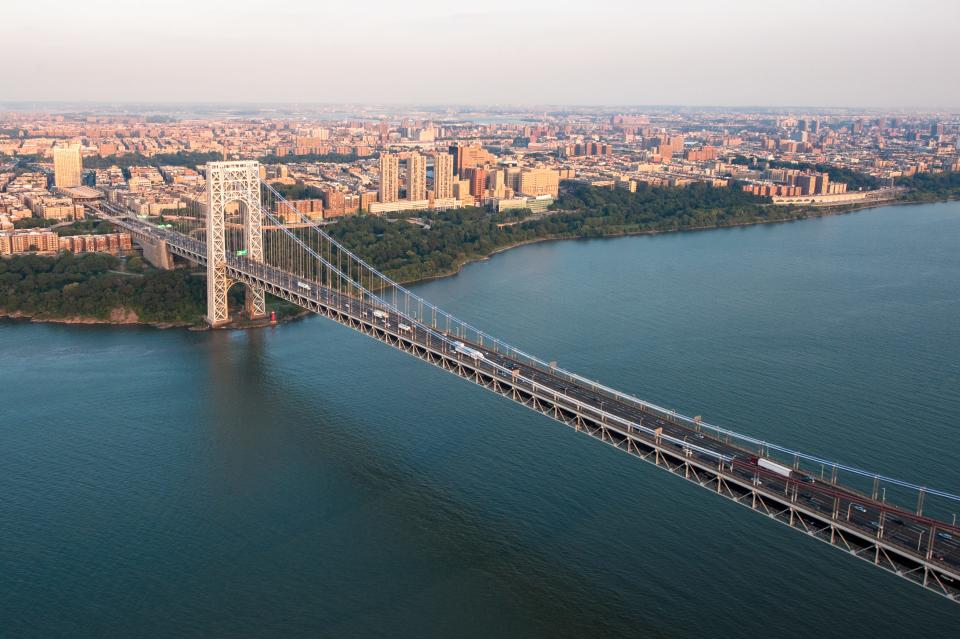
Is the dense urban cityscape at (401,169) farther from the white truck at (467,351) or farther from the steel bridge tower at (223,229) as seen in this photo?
the white truck at (467,351)

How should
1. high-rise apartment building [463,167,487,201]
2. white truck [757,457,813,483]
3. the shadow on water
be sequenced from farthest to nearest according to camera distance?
1. high-rise apartment building [463,167,487,201]
2. the shadow on water
3. white truck [757,457,813,483]

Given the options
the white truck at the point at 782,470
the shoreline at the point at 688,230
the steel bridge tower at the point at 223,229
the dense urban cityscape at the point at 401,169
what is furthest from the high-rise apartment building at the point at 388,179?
the white truck at the point at 782,470

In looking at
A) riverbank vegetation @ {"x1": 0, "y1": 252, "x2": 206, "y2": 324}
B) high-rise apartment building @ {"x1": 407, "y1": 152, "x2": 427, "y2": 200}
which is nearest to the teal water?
riverbank vegetation @ {"x1": 0, "y1": 252, "x2": 206, "y2": 324}

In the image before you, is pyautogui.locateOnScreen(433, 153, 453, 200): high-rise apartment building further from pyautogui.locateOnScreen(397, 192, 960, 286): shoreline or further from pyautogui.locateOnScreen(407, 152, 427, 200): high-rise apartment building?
pyautogui.locateOnScreen(397, 192, 960, 286): shoreline

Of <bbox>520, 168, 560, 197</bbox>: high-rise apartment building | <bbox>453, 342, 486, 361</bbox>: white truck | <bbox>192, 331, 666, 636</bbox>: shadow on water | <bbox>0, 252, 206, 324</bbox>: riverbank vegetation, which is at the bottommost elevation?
<bbox>192, 331, 666, 636</bbox>: shadow on water

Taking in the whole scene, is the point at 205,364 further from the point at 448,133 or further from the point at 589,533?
the point at 448,133

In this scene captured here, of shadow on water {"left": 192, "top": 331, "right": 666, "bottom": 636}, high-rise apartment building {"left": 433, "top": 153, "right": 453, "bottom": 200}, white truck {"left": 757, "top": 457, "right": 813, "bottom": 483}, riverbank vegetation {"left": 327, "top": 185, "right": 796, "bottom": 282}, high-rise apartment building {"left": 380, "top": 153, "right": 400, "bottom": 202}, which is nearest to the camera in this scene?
white truck {"left": 757, "top": 457, "right": 813, "bottom": 483}

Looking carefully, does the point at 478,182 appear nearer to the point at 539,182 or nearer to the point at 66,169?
the point at 539,182
